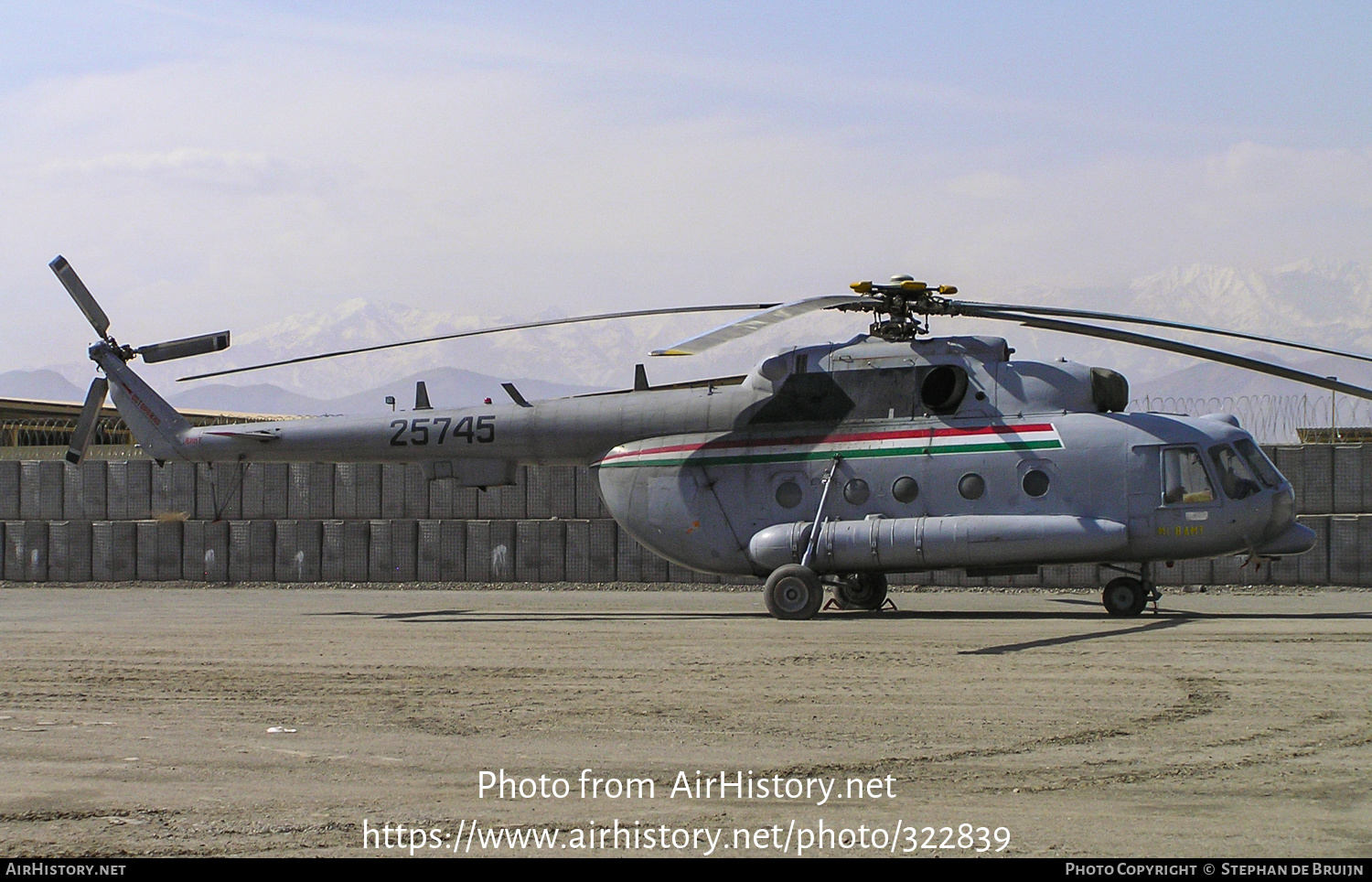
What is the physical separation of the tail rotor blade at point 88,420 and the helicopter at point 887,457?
2.36 metres

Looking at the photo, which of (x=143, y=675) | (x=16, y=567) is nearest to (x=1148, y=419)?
(x=143, y=675)

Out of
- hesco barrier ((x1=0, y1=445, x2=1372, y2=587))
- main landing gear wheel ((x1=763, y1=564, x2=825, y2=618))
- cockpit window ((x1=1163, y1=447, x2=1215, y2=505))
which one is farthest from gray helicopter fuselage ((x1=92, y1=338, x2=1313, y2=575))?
hesco barrier ((x1=0, y1=445, x2=1372, y2=587))

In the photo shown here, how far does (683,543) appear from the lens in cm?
1645

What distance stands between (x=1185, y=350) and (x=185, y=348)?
13159 mm

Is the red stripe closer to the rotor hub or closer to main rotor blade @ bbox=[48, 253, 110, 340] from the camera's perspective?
the rotor hub

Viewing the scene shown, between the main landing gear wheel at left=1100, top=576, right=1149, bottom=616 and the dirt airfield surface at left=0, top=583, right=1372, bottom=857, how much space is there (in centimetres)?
71

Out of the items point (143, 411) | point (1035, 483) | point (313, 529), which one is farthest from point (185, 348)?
point (1035, 483)

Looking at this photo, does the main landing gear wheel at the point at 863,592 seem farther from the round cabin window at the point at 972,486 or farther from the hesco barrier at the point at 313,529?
the hesco barrier at the point at 313,529

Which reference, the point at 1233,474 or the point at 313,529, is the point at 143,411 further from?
the point at 1233,474

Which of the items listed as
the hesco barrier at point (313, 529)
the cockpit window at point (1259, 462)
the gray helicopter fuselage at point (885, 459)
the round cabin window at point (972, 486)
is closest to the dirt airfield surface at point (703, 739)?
the gray helicopter fuselage at point (885, 459)

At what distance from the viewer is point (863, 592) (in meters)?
16.6

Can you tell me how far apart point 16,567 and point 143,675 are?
56.1 ft
